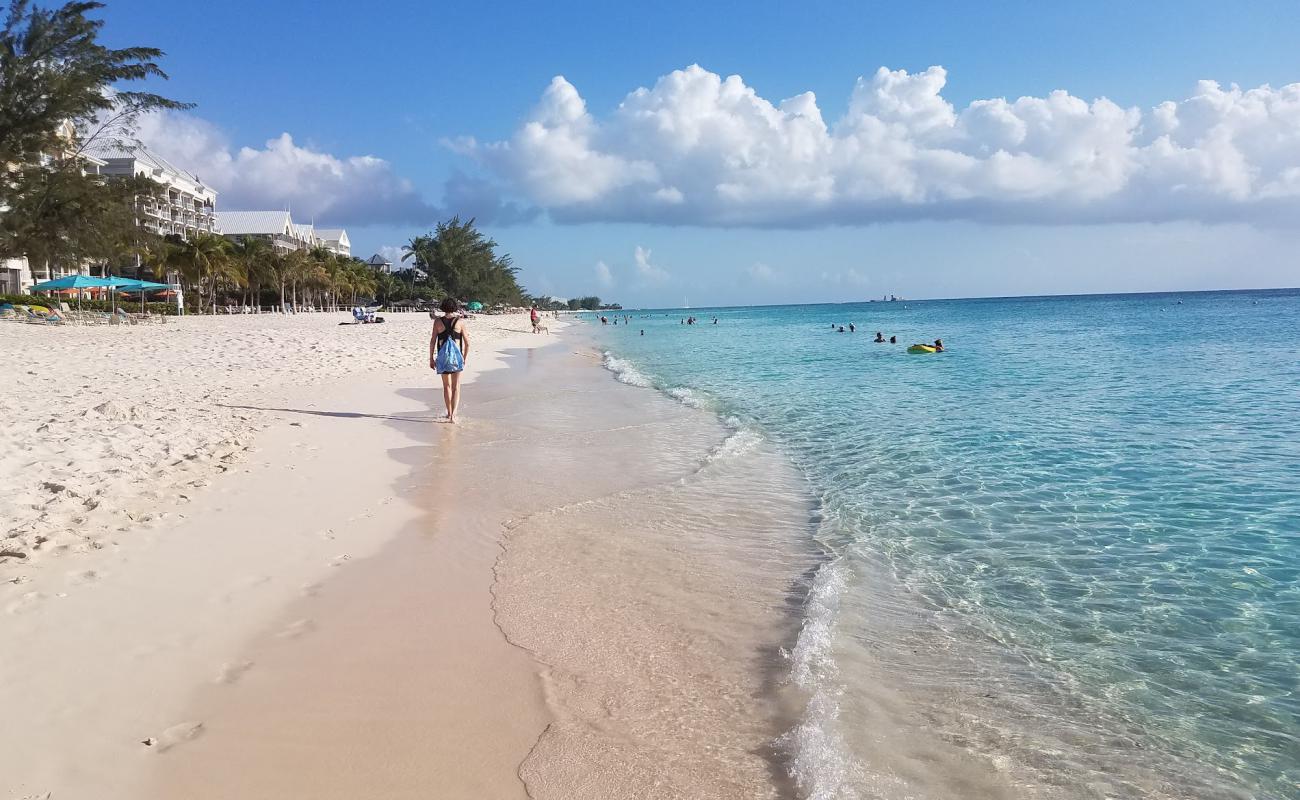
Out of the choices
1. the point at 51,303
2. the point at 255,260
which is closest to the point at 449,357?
the point at 51,303

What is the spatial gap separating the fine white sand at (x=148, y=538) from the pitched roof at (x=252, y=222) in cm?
9255

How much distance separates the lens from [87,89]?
26781mm

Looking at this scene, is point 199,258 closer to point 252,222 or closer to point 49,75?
point 49,75

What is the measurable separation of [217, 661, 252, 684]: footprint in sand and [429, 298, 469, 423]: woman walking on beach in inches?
326

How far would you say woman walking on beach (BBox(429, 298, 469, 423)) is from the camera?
12.1 metres

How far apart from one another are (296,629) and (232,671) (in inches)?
22.5

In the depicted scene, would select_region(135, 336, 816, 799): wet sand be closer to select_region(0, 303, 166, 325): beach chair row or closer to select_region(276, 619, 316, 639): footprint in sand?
select_region(276, 619, 316, 639): footprint in sand

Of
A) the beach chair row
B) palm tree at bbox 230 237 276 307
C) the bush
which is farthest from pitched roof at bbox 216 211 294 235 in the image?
the beach chair row

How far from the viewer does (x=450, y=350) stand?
1212 cm

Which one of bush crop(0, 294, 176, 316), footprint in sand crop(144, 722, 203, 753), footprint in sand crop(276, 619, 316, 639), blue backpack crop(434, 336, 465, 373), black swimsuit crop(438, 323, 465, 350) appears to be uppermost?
bush crop(0, 294, 176, 316)

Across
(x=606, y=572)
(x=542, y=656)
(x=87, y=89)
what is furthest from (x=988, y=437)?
(x=87, y=89)

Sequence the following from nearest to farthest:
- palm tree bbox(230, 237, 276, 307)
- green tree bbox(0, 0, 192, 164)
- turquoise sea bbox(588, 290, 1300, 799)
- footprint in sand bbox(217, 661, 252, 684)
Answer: turquoise sea bbox(588, 290, 1300, 799)
footprint in sand bbox(217, 661, 252, 684)
green tree bbox(0, 0, 192, 164)
palm tree bbox(230, 237, 276, 307)

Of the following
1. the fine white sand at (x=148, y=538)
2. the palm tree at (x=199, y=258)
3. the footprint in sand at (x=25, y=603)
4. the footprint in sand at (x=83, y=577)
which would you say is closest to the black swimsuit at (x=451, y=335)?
the fine white sand at (x=148, y=538)

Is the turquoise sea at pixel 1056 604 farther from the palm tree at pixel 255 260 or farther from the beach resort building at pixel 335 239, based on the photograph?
the beach resort building at pixel 335 239
